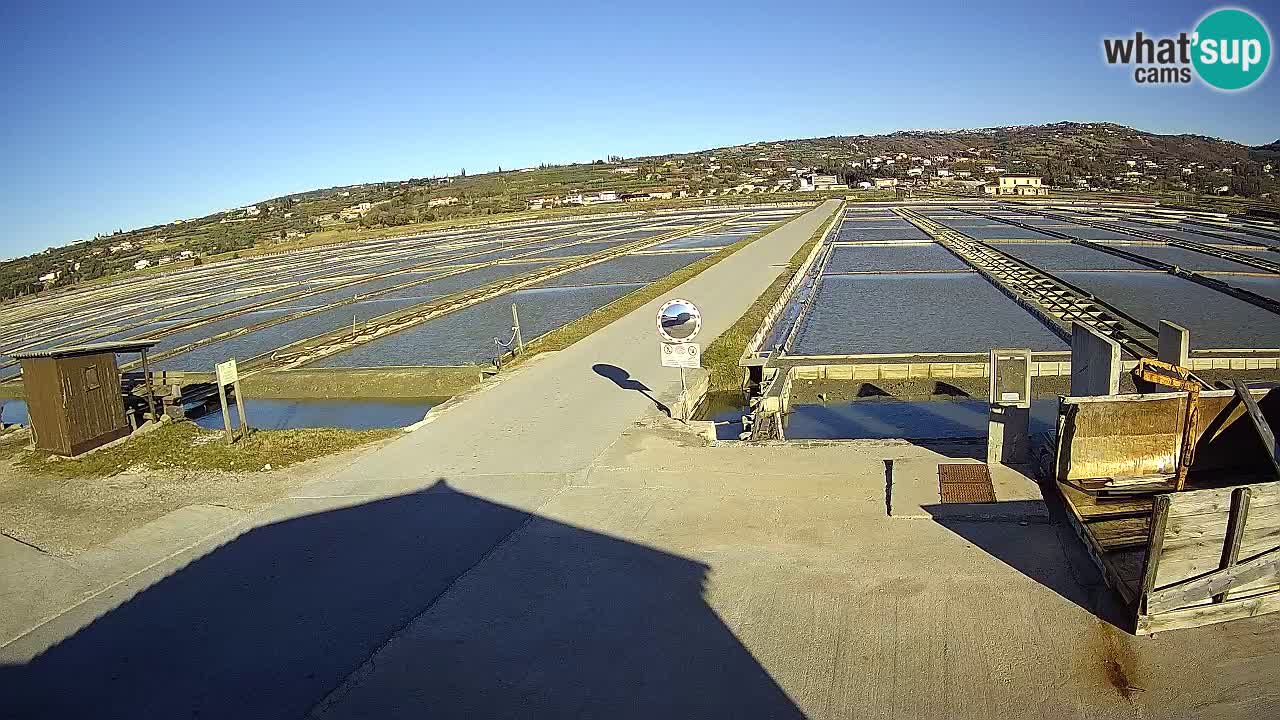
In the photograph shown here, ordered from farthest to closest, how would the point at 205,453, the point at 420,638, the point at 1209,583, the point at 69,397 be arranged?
Answer: the point at 69,397 → the point at 205,453 → the point at 420,638 → the point at 1209,583

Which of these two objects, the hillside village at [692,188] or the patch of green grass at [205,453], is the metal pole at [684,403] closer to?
the patch of green grass at [205,453]

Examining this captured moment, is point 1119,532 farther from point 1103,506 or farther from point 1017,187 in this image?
point 1017,187

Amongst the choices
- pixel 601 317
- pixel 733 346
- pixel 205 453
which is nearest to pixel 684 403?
pixel 733 346

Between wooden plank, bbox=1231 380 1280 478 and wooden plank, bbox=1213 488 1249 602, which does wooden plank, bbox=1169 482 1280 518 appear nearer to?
wooden plank, bbox=1213 488 1249 602

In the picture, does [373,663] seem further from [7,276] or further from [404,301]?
[7,276]

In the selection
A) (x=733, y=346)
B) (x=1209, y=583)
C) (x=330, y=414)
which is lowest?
(x=330, y=414)

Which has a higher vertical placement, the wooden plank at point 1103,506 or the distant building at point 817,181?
the distant building at point 817,181

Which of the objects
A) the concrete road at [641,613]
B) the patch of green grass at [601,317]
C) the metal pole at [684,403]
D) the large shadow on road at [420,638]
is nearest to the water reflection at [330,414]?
the patch of green grass at [601,317]
